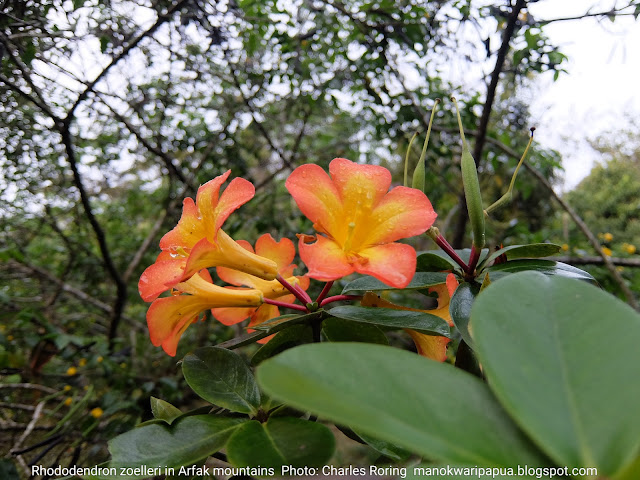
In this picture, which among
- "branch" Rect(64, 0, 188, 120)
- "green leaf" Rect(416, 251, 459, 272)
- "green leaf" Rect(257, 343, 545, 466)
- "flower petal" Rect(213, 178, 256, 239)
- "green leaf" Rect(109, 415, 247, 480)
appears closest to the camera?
"green leaf" Rect(257, 343, 545, 466)

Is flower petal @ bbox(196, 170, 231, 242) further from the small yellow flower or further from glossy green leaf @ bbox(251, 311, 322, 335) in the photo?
the small yellow flower

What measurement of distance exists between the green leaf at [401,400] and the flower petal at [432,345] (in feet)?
0.81

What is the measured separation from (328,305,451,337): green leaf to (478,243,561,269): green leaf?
0.18 m

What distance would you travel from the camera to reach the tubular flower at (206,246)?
50 cm

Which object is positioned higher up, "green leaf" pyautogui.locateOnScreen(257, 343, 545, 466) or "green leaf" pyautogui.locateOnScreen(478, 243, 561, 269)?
"green leaf" pyautogui.locateOnScreen(478, 243, 561, 269)

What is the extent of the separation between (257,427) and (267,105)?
2304 mm

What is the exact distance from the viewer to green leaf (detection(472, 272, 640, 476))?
25 cm

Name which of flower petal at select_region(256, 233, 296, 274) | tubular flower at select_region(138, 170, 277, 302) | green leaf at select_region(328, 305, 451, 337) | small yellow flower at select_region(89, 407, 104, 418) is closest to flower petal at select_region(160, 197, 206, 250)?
tubular flower at select_region(138, 170, 277, 302)

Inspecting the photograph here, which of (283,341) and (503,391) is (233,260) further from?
(503,391)

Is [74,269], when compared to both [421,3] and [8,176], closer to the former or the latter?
[8,176]

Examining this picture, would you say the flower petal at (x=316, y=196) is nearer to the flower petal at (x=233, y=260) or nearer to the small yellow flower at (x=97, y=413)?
the flower petal at (x=233, y=260)

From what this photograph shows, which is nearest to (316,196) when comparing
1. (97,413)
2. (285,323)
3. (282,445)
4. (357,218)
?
(357,218)

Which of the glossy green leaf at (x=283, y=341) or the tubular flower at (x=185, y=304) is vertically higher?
the tubular flower at (x=185, y=304)

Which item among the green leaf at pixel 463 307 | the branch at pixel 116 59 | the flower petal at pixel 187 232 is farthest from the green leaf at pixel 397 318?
the branch at pixel 116 59
